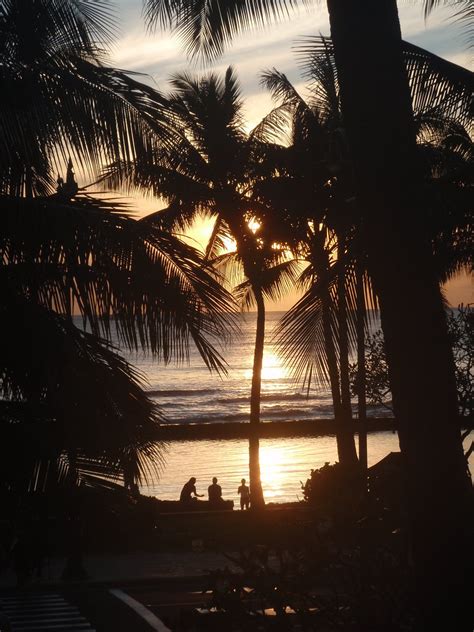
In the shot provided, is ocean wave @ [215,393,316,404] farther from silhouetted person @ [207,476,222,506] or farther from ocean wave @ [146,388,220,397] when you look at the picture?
silhouetted person @ [207,476,222,506]

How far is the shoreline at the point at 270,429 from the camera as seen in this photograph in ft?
222

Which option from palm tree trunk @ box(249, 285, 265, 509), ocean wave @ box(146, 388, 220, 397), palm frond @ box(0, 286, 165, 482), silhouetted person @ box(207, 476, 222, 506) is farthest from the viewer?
ocean wave @ box(146, 388, 220, 397)

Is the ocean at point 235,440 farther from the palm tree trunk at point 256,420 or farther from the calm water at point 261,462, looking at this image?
the palm tree trunk at point 256,420

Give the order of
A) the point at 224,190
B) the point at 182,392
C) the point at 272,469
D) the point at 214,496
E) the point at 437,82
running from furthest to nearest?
1. the point at 182,392
2. the point at 272,469
3. the point at 214,496
4. the point at 224,190
5. the point at 437,82

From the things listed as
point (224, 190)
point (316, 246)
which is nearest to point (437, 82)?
point (316, 246)

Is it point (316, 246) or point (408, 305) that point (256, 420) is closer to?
point (316, 246)

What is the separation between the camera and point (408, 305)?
499cm

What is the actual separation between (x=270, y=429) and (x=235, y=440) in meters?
4.05

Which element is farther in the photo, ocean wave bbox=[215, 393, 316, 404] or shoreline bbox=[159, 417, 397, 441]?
ocean wave bbox=[215, 393, 316, 404]

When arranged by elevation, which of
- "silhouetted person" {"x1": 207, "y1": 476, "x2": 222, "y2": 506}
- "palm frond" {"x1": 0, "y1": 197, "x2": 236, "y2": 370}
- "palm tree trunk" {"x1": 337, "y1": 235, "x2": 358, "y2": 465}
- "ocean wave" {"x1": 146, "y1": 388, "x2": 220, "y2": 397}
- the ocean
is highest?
"ocean wave" {"x1": 146, "y1": 388, "x2": 220, "y2": 397}

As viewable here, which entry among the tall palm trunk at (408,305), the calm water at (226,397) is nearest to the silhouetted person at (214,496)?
the tall palm trunk at (408,305)

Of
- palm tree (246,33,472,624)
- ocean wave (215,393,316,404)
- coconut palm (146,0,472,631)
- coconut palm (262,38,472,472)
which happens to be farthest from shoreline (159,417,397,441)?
coconut palm (146,0,472,631)

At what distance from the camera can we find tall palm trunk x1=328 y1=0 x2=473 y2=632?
486 centimetres

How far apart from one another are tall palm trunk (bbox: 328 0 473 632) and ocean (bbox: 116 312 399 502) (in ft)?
31.4
